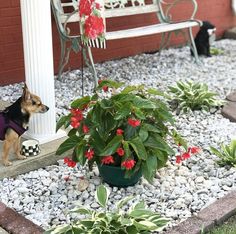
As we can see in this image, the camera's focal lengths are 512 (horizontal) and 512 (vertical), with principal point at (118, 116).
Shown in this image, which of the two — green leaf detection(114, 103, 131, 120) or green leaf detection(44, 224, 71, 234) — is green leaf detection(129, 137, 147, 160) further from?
green leaf detection(44, 224, 71, 234)

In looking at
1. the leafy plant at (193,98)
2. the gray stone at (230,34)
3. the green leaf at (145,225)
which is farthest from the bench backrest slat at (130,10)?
the green leaf at (145,225)

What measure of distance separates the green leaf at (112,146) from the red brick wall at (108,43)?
2872 mm

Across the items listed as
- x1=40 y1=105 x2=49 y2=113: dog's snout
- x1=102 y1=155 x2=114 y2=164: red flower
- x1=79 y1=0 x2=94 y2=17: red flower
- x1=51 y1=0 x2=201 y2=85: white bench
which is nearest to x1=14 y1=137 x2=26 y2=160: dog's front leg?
x1=40 y1=105 x2=49 y2=113: dog's snout

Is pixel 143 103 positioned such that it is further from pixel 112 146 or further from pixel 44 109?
pixel 44 109

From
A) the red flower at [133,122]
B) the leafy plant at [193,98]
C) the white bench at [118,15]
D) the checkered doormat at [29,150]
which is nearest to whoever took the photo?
the red flower at [133,122]

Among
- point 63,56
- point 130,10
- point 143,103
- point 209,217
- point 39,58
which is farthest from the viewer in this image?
point 130,10

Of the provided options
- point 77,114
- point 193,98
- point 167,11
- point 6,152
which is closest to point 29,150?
point 6,152

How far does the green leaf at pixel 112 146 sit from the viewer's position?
10.3 feet

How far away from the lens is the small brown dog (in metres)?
3.44

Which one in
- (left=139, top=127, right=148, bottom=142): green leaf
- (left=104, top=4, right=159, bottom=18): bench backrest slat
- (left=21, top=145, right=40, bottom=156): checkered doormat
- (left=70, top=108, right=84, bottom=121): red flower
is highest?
(left=104, top=4, right=159, bottom=18): bench backrest slat

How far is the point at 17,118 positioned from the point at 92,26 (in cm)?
86

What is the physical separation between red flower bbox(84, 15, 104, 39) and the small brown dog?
0.63m

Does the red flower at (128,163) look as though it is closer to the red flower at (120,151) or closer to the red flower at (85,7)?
the red flower at (120,151)

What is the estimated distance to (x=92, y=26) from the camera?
12.1 ft
